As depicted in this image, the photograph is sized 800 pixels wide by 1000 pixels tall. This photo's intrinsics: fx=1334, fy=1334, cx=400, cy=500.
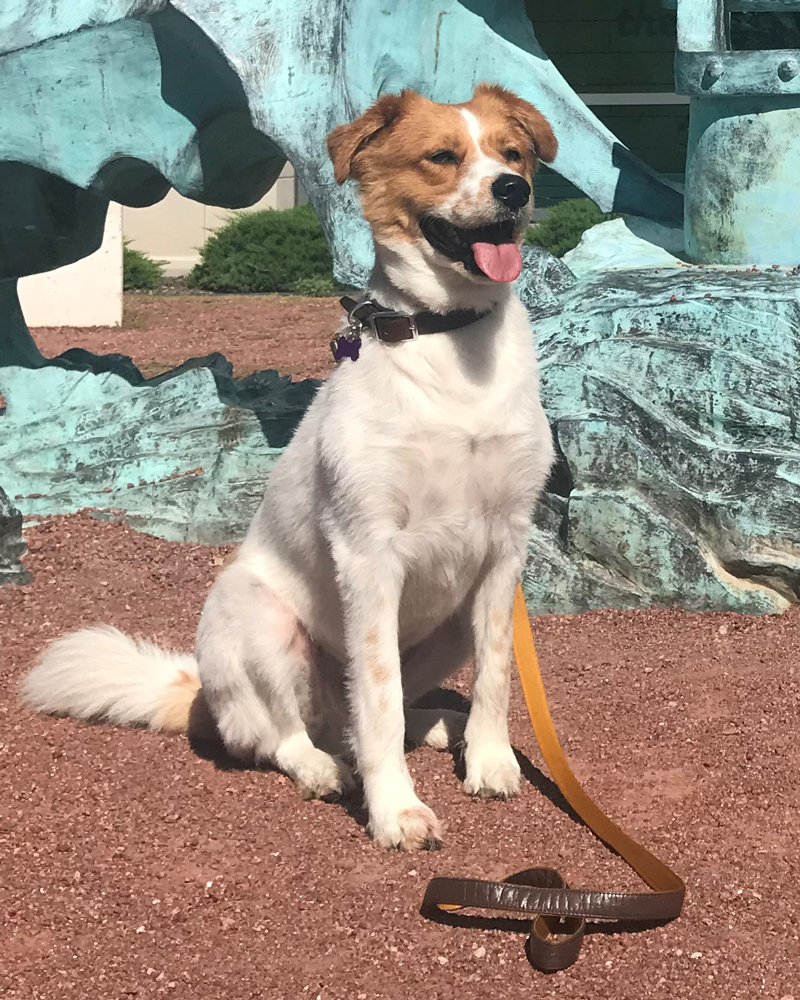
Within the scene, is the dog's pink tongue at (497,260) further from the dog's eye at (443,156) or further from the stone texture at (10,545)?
the stone texture at (10,545)

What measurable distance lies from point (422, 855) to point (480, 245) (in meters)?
1.60

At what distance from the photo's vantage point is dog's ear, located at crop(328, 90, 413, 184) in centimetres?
362

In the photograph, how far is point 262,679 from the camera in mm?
3809

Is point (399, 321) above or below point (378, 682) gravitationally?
above

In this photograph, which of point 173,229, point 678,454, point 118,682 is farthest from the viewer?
point 173,229

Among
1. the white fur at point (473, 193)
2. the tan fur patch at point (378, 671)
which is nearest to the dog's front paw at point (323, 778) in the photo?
the tan fur patch at point (378, 671)

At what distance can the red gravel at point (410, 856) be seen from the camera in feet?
9.49

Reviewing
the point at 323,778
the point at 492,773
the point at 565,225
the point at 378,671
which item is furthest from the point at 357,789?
the point at 565,225

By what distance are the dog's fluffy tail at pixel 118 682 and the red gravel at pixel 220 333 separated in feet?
18.9

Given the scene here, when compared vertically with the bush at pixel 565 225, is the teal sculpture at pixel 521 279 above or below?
above

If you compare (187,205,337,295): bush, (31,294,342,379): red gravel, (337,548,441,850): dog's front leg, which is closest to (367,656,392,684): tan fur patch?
(337,548,441,850): dog's front leg

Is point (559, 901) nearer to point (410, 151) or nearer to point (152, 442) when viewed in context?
point (410, 151)

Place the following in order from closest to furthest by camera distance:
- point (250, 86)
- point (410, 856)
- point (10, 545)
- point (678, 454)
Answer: point (410, 856), point (678, 454), point (10, 545), point (250, 86)

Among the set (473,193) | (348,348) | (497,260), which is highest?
(473,193)
